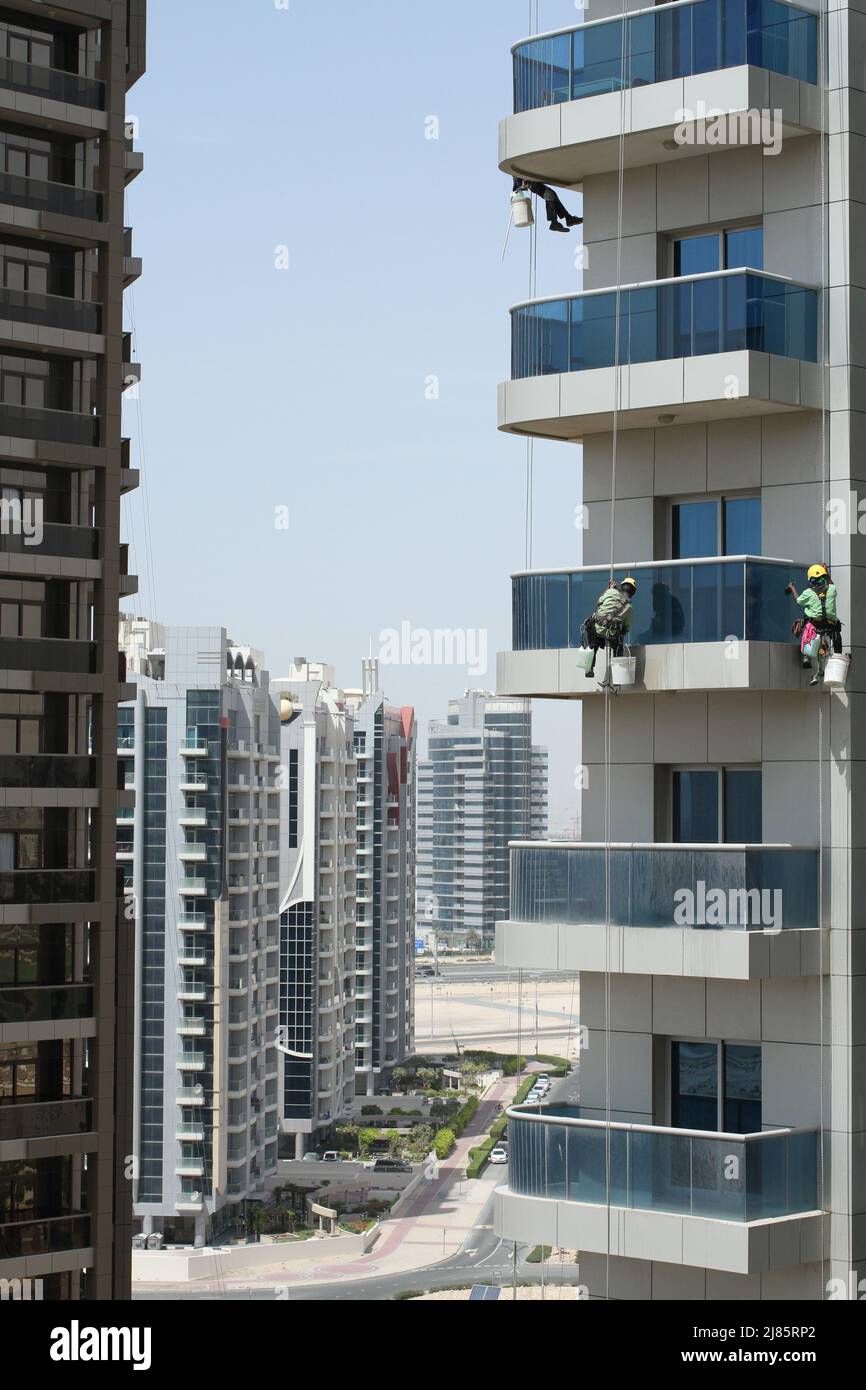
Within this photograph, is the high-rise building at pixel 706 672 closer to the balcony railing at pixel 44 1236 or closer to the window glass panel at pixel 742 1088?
the window glass panel at pixel 742 1088

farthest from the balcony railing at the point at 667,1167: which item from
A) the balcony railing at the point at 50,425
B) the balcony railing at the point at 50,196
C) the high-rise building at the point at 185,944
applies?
the high-rise building at the point at 185,944

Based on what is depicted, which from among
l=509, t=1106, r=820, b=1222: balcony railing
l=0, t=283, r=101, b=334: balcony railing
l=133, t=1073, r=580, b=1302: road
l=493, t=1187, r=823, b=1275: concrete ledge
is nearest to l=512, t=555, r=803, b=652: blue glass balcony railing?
l=509, t=1106, r=820, b=1222: balcony railing

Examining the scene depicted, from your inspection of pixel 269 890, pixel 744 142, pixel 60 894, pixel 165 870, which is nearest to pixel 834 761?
pixel 744 142

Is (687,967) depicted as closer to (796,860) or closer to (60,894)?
(796,860)

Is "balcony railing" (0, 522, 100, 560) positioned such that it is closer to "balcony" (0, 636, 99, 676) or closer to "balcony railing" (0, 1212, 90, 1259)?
"balcony" (0, 636, 99, 676)

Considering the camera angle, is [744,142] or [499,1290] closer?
[744,142]

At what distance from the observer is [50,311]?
23531 mm

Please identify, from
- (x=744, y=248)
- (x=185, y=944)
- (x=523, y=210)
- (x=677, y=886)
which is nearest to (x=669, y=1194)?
(x=677, y=886)

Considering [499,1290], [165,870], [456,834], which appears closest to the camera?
[499,1290]

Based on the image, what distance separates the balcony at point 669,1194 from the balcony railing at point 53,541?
11588 mm

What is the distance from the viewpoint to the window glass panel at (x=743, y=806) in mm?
14375

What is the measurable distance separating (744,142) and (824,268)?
1122 millimetres

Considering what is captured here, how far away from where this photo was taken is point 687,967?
13641mm
